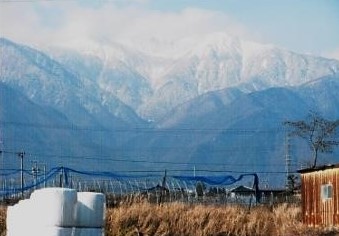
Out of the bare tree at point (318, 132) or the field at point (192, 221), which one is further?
the bare tree at point (318, 132)

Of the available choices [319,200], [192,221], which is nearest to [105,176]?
[319,200]

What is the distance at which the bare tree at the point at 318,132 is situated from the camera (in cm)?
7794

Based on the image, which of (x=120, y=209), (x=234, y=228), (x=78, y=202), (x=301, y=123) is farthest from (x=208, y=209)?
(x=301, y=123)

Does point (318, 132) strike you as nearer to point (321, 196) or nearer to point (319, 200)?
point (319, 200)

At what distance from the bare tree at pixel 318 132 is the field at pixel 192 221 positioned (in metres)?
48.9

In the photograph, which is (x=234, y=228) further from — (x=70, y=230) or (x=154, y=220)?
(x=70, y=230)

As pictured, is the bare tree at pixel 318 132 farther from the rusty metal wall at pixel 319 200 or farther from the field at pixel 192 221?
the field at pixel 192 221

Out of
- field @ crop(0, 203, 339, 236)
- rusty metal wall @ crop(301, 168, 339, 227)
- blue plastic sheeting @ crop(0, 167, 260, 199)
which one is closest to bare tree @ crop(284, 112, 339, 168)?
blue plastic sheeting @ crop(0, 167, 260, 199)

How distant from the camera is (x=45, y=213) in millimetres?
16109

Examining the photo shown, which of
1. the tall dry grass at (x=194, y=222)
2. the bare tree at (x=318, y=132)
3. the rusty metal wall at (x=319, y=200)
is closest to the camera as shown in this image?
the tall dry grass at (x=194, y=222)

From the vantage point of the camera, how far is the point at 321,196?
33938 millimetres

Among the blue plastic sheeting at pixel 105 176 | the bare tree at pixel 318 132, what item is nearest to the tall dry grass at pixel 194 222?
the blue plastic sheeting at pixel 105 176

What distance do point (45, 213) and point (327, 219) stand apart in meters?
19.3

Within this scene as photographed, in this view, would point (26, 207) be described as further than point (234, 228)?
No
